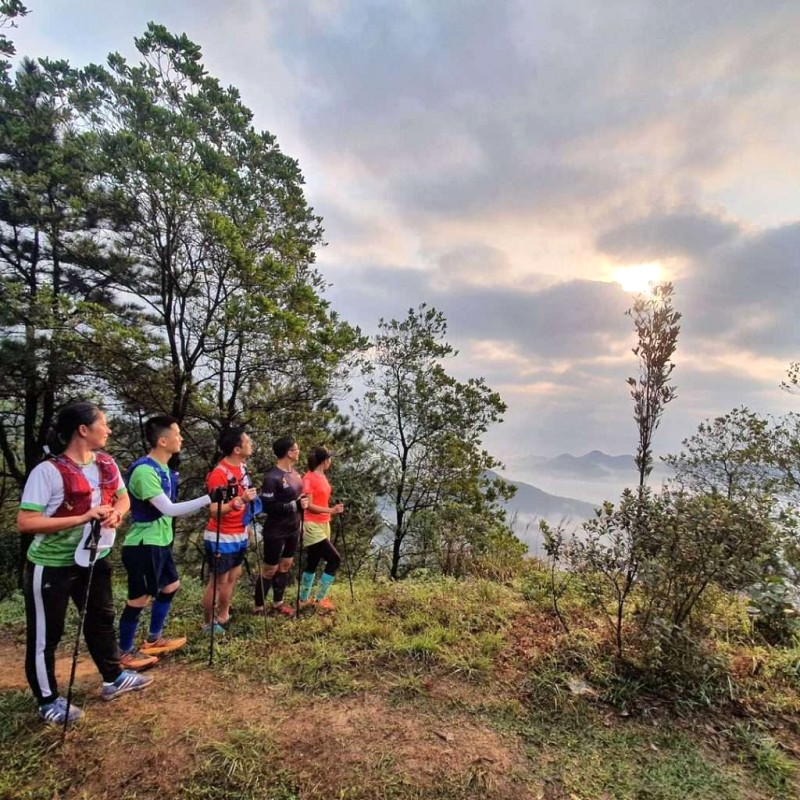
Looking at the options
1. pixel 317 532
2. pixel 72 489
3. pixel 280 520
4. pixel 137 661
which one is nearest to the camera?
pixel 72 489

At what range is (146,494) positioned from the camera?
342cm

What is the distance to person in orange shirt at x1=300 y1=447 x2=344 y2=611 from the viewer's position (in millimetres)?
4930

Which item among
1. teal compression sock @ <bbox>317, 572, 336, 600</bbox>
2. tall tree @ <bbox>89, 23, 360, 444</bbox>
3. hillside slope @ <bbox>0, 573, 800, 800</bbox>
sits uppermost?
tall tree @ <bbox>89, 23, 360, 444</bbox>

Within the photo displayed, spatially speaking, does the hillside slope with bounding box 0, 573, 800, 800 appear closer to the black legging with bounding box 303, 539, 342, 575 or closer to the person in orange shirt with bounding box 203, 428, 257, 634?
the person in orange shirt with bounding box 203, 428, 257, 634

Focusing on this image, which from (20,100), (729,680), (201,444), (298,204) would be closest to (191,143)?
(298,204)

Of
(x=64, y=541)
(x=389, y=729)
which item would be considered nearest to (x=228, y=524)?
(x=64, y=541)

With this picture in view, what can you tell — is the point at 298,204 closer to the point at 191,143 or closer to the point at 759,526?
the point at 191,143

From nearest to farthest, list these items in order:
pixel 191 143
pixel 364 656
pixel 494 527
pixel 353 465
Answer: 1. pixel 364 656
2. pixel 191 143
3. pixel 494 527
4. pixel 353 465

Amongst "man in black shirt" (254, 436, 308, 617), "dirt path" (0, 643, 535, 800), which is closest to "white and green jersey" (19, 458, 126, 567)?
"dirt path" (0, 643, 535, 800)

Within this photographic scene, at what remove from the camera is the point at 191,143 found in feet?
28.9

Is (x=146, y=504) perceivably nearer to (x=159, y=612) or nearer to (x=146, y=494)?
(x=146, y=494)

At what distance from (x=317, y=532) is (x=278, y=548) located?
45 centimetres

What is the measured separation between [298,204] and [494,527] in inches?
415

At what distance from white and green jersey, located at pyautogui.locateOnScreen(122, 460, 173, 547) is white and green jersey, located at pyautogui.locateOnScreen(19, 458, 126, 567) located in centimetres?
53
